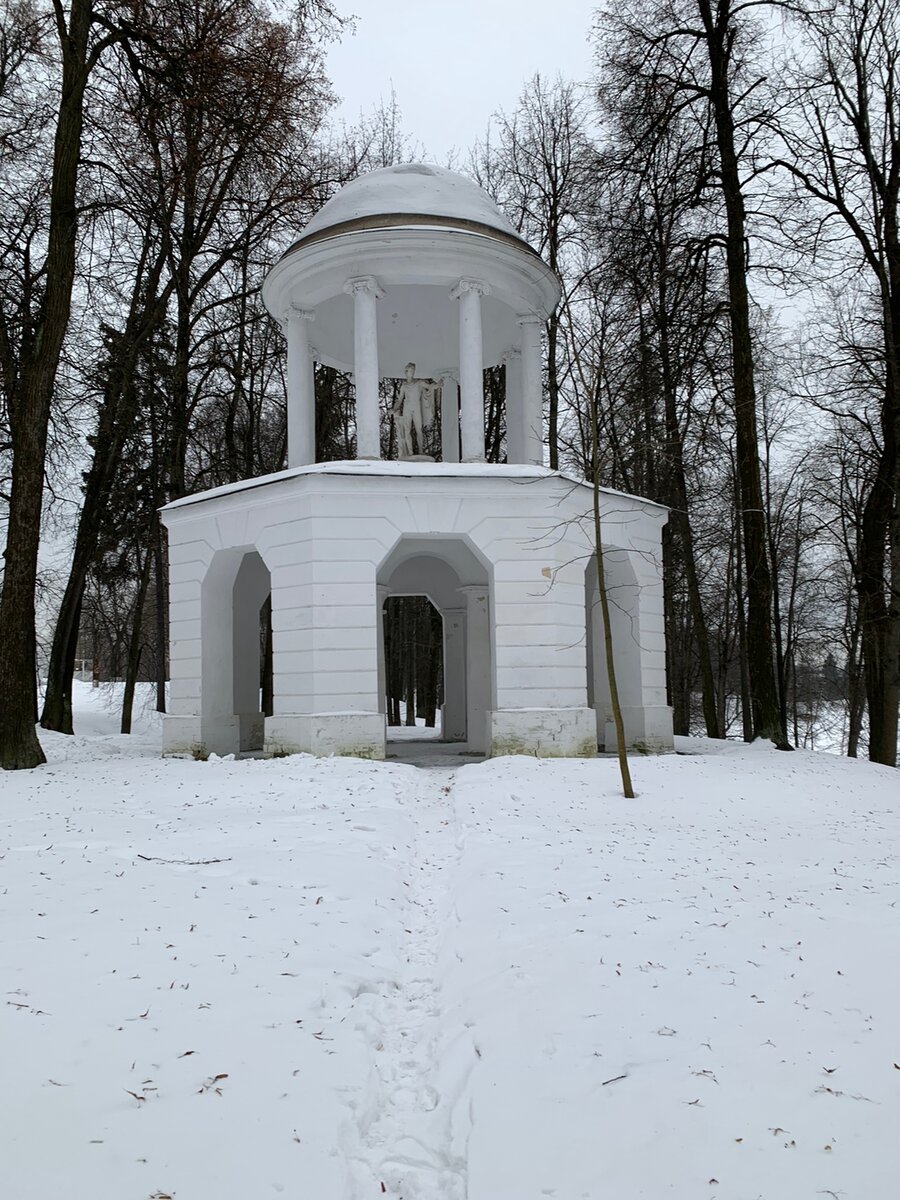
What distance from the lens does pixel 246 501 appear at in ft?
41.0

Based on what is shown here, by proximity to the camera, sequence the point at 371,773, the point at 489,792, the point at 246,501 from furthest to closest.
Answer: the point at 246,501, the point at 371,773, the point at 489,792

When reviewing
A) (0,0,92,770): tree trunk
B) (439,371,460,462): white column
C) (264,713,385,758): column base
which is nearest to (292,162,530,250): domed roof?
(0,0,92,770): tree trunk

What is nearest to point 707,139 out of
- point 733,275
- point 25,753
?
point 733,275

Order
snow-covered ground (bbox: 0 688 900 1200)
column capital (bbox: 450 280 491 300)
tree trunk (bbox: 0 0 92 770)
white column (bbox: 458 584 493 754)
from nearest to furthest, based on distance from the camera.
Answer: snow-covered ground (bbox: 0 688 900 1200), tree trunk (bbox: 0 0 92 770), column capital (bbox: 450 280 491 300), white column (bbox: 458 584 493 754)

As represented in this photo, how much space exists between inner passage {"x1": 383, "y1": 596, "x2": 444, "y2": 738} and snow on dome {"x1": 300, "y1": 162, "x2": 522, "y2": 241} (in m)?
12.3

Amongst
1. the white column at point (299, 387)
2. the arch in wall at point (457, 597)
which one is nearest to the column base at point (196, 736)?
the arch in wall at point (457, 597)

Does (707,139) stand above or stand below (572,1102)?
above

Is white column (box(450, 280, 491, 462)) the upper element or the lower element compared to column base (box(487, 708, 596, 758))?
upper

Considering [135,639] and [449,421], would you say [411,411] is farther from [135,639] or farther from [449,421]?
[135,639]

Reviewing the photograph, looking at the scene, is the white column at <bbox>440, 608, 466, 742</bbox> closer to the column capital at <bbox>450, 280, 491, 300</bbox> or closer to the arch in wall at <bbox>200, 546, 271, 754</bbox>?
the arch in wall at <bbox>200, 546, 271, 754</bbox>

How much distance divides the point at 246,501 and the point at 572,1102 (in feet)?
34.5

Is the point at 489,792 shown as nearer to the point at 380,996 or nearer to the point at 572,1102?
the point at 380,996

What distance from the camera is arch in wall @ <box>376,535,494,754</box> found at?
14008mm

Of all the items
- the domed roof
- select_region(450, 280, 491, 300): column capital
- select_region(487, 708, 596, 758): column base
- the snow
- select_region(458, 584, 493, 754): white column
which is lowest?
select_region(487, 708, 596, 758): column base
